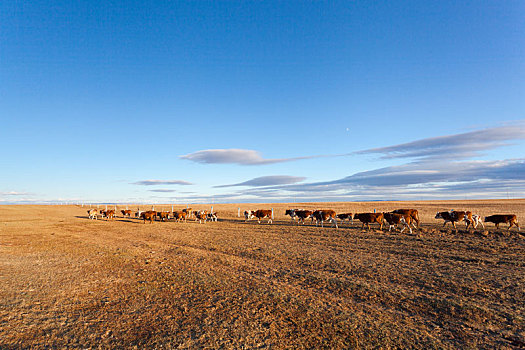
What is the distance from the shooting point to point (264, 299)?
743 centimetres

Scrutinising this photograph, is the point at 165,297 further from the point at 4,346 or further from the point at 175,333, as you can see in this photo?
the point at 4,346

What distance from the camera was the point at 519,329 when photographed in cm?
564

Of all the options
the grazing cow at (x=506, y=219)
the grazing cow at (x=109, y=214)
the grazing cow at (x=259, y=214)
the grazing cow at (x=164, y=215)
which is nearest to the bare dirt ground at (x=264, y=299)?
the grazing cow at (x=506, y=219)

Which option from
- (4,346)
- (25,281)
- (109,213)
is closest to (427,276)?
(4,346)

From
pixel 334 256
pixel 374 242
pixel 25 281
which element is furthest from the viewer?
pixel 374 242

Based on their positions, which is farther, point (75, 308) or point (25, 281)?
point (25, 281)

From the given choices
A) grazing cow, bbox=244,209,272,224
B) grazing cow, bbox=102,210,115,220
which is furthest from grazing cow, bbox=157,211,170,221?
grazing cow, bbox=244,209,272,224

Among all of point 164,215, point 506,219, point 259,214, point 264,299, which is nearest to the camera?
point 264,299

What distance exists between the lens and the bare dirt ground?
5422 millimetres

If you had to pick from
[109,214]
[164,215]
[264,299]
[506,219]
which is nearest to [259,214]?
[164,215]

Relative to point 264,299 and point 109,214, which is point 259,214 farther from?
point 264,299

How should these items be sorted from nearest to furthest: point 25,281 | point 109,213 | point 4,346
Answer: point 4,346, point 25,281, point 109,213

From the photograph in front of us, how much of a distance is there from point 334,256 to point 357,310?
20.8ft

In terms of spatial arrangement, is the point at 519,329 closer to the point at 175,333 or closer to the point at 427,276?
the point at 427,276
